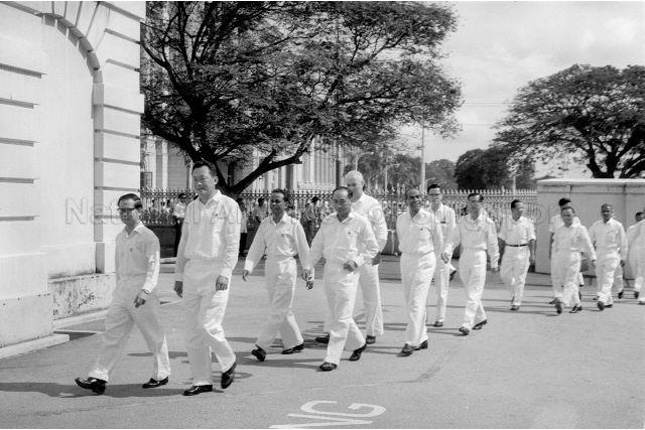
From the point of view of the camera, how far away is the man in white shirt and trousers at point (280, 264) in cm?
885

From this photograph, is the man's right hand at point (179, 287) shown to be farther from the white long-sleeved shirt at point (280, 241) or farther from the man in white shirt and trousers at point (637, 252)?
the man in white shirt and trousers at point (637, 252)

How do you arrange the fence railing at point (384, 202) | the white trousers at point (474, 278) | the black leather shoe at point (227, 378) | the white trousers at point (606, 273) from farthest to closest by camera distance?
the fence railing at point (384, 202)
the white trousers at point (606, 273)
the white trousers at point (474, 278)
the black leather shoe at point (227, 378)

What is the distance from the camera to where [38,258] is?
31.2 feet

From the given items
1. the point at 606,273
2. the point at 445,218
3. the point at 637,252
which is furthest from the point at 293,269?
the point at 637,252

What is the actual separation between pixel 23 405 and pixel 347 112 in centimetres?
1856

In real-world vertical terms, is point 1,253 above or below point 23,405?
above

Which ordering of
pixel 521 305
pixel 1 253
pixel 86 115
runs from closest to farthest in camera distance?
pixel 1 253 → pixel 86 115 → pixel 521 305

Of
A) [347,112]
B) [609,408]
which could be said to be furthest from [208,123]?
[609,408]

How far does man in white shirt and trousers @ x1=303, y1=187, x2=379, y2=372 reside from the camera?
8.23 m

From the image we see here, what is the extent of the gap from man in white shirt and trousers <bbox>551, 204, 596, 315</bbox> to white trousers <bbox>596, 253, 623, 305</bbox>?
793mm

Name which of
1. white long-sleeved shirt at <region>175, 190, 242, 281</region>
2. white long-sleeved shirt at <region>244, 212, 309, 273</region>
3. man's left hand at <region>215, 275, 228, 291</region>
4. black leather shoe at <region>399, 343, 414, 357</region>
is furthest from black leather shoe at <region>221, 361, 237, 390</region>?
black leather shoe at <region>399, 343, 414, 357</region>

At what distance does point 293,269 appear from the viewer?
900 centimetres

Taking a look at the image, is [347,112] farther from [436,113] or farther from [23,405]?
[23,405]

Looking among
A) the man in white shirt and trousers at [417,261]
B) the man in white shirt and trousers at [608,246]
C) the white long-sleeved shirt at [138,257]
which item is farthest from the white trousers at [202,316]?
the man in white shirt and trousers at [608,246]
